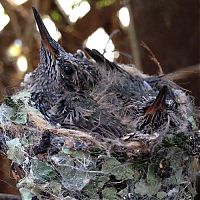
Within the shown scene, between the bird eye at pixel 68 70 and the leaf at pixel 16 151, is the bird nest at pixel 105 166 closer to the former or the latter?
the leaf at pixel 16 151

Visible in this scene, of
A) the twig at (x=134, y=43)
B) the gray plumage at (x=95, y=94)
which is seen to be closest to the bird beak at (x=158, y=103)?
the gray plumage at (x=95, y=94)

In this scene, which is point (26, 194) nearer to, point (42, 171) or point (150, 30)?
point (42, 171)

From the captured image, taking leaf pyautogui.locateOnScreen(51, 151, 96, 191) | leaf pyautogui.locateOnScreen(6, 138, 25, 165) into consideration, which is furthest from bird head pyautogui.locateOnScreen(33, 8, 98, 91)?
leaf pyautogui.locateOnScreen(51, 151, 96, 191)

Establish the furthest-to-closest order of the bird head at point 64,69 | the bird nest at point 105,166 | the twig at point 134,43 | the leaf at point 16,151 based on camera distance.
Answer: the twig at point 134,43 → the bird head at point 64,69 → the leaf at point 16,151 → the bird nest at point 105,166

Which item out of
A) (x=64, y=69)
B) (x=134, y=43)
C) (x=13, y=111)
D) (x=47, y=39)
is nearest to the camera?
(x=13, y=111)

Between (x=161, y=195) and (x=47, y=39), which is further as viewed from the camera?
(x=47, y=39)

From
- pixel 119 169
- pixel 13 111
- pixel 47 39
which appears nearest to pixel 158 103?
pixel 119 169

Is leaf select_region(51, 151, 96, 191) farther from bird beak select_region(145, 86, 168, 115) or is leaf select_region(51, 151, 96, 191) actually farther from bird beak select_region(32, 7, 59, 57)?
bird beak select_region(32, 7, 59, 57)
